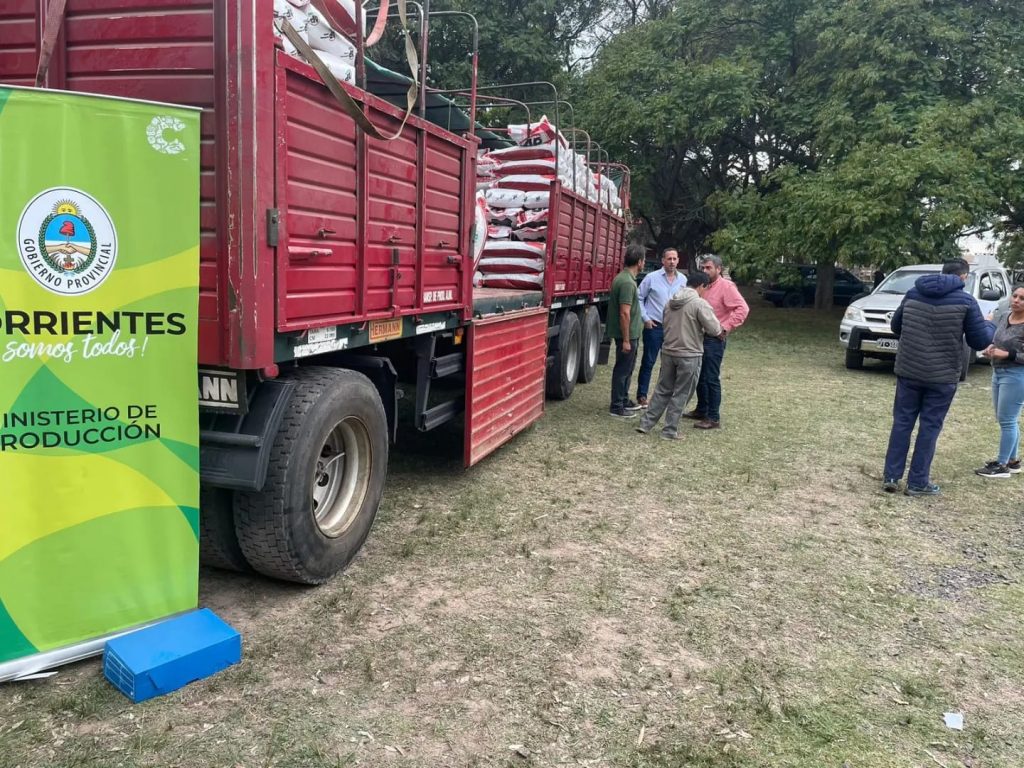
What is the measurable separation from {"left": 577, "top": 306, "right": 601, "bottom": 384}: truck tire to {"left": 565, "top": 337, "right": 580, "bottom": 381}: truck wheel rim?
20 cm

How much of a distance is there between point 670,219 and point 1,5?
21.6 m

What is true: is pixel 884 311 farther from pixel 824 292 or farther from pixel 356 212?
pixel 824 292

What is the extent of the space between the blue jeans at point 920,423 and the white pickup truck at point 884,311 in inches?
231

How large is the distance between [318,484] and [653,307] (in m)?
5.15

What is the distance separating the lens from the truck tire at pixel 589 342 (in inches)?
375

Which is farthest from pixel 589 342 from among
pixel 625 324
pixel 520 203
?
pixel 520 203

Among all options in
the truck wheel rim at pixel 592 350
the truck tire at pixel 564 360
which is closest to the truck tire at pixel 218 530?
the truck tire at pixel 564 360

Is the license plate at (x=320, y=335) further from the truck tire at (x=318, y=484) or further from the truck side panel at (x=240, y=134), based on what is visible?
the truck tire at (x=318, y=484)

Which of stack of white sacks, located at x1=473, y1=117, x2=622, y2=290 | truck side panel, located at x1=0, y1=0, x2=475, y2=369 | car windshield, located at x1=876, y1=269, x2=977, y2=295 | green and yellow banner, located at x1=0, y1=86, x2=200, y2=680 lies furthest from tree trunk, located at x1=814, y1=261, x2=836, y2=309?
green and yellow banner, located at x1=0, y1=86, x2=200, y2=680

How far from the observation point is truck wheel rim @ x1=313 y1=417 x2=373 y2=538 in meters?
3.76

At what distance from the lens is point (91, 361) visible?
262cm

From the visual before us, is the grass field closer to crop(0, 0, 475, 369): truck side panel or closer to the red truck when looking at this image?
the red truck

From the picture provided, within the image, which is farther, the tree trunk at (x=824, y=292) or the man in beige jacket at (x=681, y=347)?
the tree trunk at (x=824, y=292)

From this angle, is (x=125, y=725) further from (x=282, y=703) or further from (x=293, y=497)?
(x=293, y=497)
